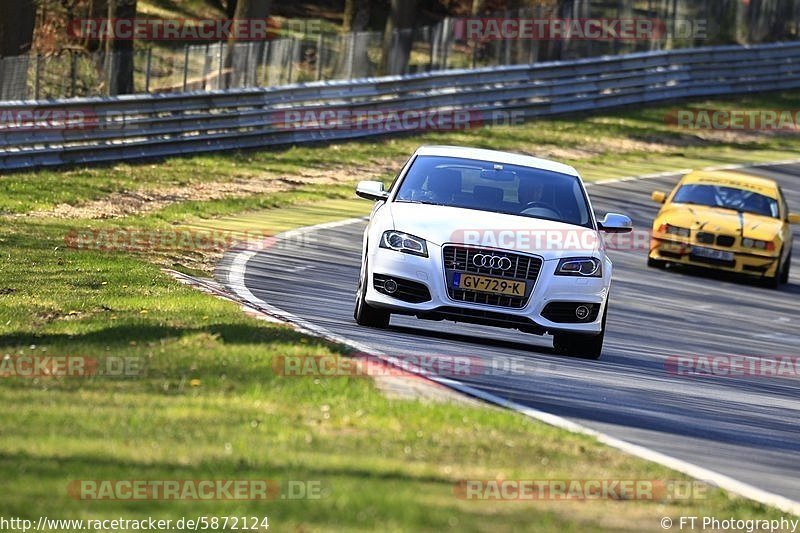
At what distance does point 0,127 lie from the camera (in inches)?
974

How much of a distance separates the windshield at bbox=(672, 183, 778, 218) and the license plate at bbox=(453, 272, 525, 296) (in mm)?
11424

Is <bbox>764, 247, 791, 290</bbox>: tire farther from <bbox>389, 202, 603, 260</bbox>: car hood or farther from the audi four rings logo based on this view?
the audi four rings logo

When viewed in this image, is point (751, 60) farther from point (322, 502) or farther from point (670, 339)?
point (322, 502)

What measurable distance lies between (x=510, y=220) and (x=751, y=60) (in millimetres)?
31749

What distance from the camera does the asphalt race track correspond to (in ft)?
33.0

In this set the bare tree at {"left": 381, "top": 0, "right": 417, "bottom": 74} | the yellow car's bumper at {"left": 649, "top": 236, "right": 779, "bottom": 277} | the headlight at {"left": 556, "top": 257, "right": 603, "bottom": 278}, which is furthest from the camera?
the bare tree at {"left": 381, "top": 0, "right": 417, "bottom": 74}

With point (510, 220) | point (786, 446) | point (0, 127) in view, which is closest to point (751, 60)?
point (0, 127)

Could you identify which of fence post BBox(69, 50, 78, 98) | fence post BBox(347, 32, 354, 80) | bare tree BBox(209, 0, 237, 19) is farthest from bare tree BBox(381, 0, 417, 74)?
bare tree BBox(209, 0, 237, 19)

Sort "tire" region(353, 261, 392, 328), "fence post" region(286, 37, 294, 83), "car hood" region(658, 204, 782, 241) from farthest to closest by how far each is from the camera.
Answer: "fence post" region(286, 37, 294, 83)
"car hood" region(658, 204, 782, 241)
"tire" region(353, 261, 392, 328)

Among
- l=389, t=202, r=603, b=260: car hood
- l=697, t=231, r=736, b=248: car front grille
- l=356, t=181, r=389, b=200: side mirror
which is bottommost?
l=697, t=231, r=736, b=248: car front grille

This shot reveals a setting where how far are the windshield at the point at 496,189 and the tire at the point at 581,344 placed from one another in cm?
100

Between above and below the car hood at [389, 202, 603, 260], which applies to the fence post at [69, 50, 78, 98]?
below

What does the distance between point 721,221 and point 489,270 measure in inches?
433

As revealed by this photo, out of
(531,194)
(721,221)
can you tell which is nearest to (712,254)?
(721,221)
